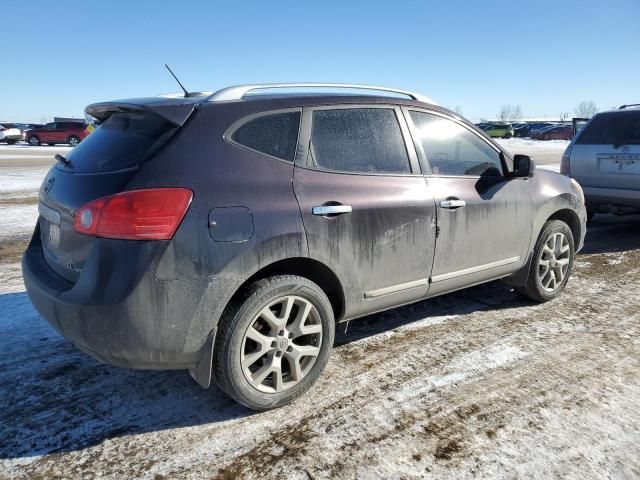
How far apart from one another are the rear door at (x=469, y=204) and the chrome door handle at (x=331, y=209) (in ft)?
2.66

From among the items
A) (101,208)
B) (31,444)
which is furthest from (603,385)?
(31,444)

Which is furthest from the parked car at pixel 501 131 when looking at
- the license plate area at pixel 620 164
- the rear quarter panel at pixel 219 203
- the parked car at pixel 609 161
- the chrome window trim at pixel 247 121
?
the rear quarter panel at pixel 219 203

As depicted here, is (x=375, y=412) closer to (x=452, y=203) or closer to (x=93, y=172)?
(x=452, y=203)

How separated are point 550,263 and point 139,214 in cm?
353

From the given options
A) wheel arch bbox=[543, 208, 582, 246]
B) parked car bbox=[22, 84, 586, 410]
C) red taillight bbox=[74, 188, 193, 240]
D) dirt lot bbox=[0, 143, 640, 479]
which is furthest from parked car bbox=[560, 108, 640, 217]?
red taillight bbox=[74, 188, 193, 240]

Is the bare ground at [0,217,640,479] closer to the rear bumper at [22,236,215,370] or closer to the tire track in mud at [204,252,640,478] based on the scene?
the tire track in mud at [204,252,640,478]

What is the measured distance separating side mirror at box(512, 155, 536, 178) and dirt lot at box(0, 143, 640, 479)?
118 centimetres

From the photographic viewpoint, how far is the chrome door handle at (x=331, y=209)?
279 cm

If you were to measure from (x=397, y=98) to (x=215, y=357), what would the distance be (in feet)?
6.95

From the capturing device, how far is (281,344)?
109 inches

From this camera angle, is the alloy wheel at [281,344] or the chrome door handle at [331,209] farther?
the chrome door handle at [331,209]

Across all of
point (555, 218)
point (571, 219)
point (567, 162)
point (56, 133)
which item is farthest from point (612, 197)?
point (56, 133)

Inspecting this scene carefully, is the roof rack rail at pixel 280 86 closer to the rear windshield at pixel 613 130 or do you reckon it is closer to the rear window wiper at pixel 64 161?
the rear window wiper at pixel 64 161

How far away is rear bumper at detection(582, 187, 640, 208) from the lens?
245 inches
